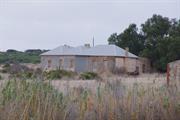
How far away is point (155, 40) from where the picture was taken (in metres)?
67.1

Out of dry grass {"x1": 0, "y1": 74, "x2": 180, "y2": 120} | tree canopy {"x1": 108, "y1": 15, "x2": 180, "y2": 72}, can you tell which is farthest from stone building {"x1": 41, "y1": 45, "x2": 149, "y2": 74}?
dry grass {"x1": 0, "y1": 74, "x2": 180, "y2": 120}

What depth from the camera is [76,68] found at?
6588 centimetres

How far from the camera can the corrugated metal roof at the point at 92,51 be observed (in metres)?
65.4

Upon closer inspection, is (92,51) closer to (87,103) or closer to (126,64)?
(126,64)

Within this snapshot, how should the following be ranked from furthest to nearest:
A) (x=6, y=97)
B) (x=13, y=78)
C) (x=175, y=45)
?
1. (x=175, y=45)
2. (x=13, y=78)
3. (x=6, y=97)

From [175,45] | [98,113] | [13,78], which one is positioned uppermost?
[175,45]

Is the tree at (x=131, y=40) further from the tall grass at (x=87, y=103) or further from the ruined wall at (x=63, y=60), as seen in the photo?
the tall grass at (x=87, y=103)

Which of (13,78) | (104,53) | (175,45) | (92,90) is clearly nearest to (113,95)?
(92,90)

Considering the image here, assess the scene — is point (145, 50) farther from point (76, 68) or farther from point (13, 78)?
point (13, 78)

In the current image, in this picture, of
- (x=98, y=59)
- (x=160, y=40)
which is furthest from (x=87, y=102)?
(x=98, y=59)

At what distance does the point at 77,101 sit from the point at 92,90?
97 centimetres

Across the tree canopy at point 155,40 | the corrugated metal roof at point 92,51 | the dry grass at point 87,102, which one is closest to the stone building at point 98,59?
the corrugated metal roof at point 92,51

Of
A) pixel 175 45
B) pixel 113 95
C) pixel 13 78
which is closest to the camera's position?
pixel 13 78

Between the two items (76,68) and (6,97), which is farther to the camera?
(76,68)
